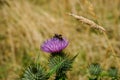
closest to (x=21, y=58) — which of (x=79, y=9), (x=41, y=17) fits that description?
(x=41, y=17)

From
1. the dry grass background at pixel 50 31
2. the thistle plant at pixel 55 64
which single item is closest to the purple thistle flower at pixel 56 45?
the thistle plant at pixel 55 64

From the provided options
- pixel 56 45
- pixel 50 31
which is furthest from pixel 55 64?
pixel 50 31

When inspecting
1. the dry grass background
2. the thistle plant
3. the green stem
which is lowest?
the green stem

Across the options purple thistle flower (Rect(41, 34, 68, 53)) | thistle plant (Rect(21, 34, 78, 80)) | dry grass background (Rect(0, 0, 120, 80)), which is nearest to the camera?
thistle plant (Rect(21, 34, 78, 80))

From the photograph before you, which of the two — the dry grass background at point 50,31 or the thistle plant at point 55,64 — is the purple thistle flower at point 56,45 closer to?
the thistle plant at point 55,64

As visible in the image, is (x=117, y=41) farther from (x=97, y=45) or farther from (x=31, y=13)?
(x=31, y=13)

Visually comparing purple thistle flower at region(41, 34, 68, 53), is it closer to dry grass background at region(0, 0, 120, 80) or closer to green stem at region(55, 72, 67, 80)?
green stem at region(55, 72, 67, 80)

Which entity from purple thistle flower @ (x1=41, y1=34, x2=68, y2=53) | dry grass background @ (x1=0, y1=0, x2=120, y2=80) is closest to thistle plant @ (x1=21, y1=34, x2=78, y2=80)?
purple thistle flower @ (x1=41, y1=34, x2=68, y2=53)

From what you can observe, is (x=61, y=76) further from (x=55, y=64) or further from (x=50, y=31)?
(x=50, y=31)
